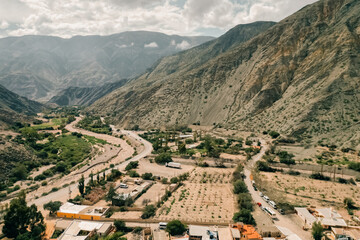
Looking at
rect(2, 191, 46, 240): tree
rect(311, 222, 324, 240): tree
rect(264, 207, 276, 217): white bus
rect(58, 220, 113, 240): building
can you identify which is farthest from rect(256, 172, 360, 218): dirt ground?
rect(2, 191, 46, 240): tree

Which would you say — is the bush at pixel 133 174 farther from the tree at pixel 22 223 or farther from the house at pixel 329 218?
the house at pixel 329 218

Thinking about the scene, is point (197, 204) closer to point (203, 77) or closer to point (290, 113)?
point (290, 113)

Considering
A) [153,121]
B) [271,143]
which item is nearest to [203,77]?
[153,121]

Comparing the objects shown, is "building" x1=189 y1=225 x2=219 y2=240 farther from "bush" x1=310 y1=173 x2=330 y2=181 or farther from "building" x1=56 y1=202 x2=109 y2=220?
"bush" x1=310 y1=173 x2=330 y2=181

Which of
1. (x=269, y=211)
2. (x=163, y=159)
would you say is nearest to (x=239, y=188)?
(x=269, y=211)

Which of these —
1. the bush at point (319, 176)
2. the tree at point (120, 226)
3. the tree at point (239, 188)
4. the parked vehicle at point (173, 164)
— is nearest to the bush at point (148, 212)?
→ the tree at point (120, 226)
